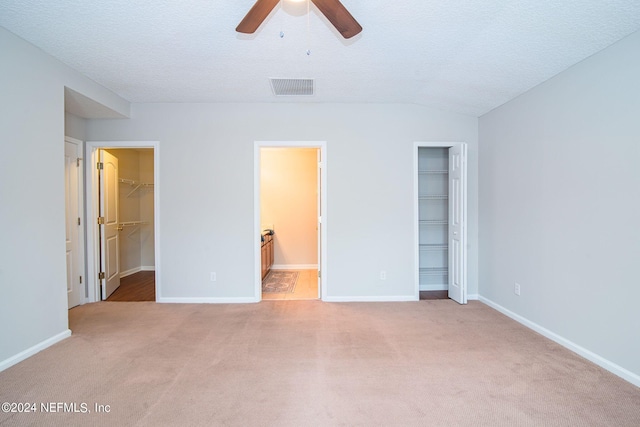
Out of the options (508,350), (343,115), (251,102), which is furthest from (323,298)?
(251,102)

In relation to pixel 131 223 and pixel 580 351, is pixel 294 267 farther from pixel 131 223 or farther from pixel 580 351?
pixel 580 351

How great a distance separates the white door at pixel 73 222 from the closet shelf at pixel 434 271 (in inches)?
186

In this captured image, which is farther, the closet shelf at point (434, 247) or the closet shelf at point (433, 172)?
the closet shelf at point (434, 247)

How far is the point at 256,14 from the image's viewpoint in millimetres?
1701

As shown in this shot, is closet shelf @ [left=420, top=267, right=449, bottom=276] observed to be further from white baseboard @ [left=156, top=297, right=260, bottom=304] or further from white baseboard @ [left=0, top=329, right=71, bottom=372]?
white baseboard @ [left=0, top=329, right=71, bottom=372]

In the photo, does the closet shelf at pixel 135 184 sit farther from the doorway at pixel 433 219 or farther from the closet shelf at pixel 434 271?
the closet shelf at pixel 434 271

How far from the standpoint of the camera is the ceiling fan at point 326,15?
1623mm

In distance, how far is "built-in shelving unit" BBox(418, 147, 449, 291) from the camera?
4.42 metres

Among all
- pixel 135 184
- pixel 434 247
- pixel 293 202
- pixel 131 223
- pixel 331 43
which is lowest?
pixel 434 247

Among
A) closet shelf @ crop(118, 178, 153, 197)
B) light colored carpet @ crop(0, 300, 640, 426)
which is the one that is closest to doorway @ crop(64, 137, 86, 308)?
light colored carpet @ crop(0, 300, 640, 426)

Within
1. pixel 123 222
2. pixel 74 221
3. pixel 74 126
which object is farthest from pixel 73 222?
pixel 123 222

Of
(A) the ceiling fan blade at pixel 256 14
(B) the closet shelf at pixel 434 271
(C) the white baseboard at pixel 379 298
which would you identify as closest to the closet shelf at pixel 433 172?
(B) the closet shelf at pixel 434 271

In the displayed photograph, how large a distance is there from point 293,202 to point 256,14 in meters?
4.56

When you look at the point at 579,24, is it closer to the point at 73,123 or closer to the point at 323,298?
the point at 323,298
